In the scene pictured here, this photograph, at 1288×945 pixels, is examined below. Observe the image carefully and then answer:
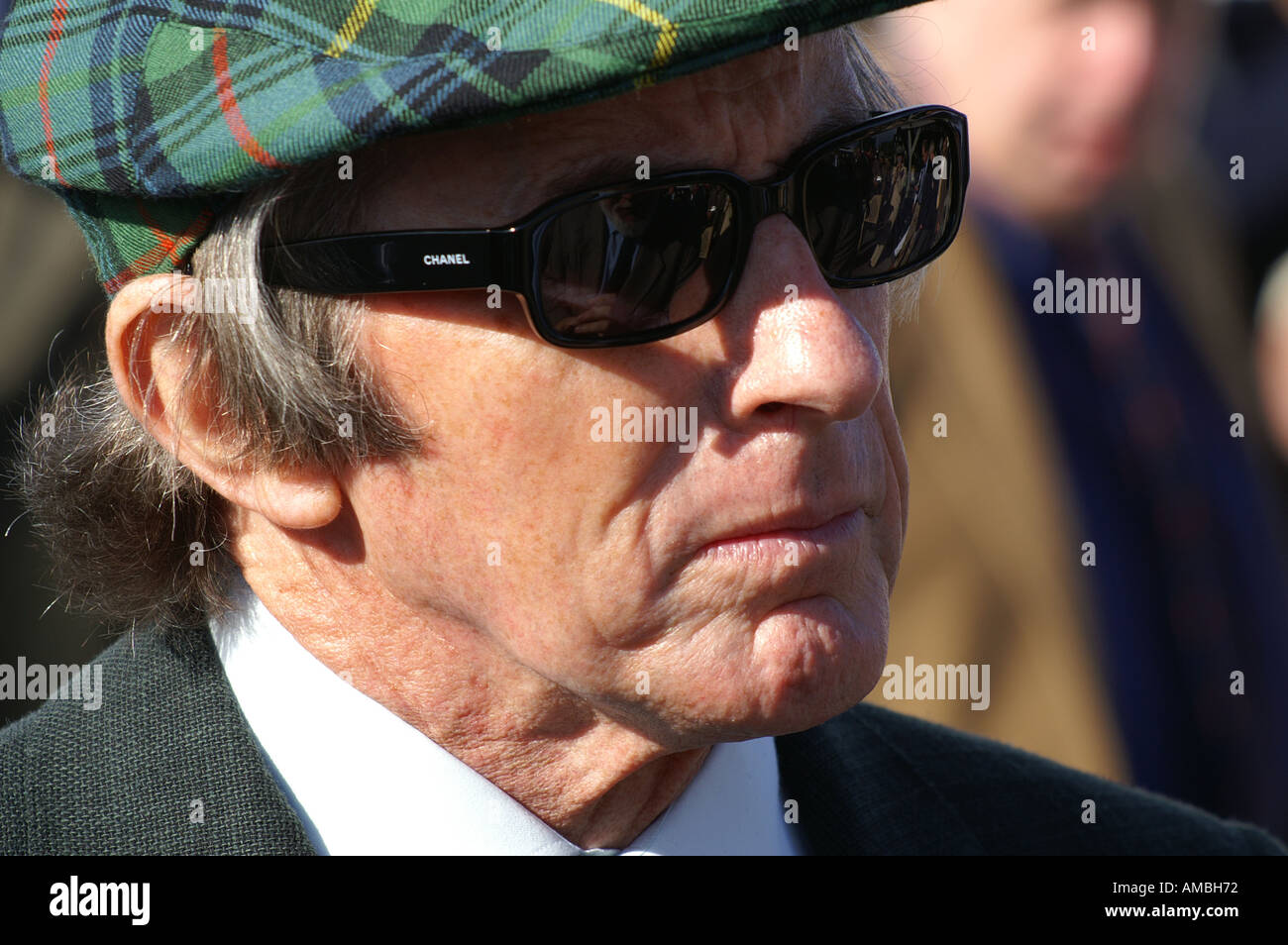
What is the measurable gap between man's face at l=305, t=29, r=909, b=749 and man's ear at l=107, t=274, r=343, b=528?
0.07m

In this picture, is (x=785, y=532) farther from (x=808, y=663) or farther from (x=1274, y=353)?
(x=1274, y=353)

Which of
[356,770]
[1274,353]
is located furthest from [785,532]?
[1274,353]

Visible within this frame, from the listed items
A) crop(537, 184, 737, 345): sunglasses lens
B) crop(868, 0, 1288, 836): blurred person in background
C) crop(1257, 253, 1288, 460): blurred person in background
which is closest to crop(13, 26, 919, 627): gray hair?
crop(537, 184, 737, 345): sunglasses lens

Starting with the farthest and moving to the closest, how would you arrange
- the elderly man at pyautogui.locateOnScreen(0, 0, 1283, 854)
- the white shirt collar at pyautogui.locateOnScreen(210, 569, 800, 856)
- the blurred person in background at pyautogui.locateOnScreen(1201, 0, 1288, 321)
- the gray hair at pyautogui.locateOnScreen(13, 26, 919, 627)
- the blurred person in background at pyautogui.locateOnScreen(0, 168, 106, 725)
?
the blurred person in background at pyautogui.locateOnScreen(1201, 0, 1288, 321), the blurred person in background at pyautogui.locateOnScreen(0, 168, 106, 725), the white shirt collar at pyautogui.locateOnScreen(210, 569, 800, 856), the gray hair at pyautogui.locateOnScreen(13, 26, 919, 627), the elderly man at pyautogui.locateOnScreen(0, 0, 1283, 854)

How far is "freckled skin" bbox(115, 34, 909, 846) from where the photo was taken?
166cm

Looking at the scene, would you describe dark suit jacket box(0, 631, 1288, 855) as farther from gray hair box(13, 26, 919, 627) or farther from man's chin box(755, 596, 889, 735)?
man's chin box(755, 596, 889, 735)

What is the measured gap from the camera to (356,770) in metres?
1.84

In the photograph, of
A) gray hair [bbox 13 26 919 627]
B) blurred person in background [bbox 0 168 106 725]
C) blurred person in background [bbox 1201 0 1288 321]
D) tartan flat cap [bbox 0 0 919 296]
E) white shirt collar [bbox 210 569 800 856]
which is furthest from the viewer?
blurred person in background [bbox 1201 0 1288 321]

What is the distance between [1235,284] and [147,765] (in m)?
4.25

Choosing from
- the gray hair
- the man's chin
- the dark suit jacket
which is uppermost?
the gray hair

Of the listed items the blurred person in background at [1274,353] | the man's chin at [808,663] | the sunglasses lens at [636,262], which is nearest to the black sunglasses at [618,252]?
the sunglasses lens at [636,262]

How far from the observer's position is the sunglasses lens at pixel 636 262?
5.35ft

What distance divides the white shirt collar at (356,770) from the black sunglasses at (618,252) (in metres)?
0.53

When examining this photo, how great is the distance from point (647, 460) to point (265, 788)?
646mm
